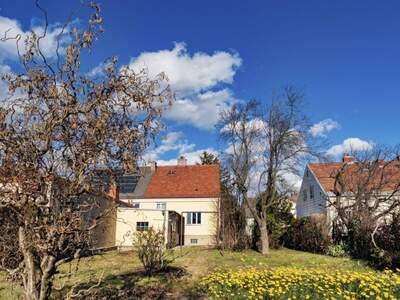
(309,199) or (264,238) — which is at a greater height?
(309,199)

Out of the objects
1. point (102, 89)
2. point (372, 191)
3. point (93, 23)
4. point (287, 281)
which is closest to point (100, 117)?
point (102, 89)

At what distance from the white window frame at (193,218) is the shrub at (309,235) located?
10090 mm

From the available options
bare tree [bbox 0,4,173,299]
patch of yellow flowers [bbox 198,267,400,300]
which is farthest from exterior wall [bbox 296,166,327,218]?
bare tree [bbox 0,4,173,299]

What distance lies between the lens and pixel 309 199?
117ft

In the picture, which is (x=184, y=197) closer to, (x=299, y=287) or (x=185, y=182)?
(x=185, y=182)

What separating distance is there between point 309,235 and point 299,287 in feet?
49.4

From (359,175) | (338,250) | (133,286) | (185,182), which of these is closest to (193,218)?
(185,182)

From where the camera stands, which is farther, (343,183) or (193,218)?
(193,218)

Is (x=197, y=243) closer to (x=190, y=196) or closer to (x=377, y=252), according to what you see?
(x=190, y=196)

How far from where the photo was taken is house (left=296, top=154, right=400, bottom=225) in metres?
22.8

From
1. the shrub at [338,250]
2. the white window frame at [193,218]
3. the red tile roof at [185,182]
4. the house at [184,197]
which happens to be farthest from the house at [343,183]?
the white window frame at [193,218]

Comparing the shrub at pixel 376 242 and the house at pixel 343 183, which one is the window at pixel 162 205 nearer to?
the house at pixel 343 183

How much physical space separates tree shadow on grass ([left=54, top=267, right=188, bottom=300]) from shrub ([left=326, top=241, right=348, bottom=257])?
396 inches

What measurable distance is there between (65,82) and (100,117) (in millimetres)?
610
